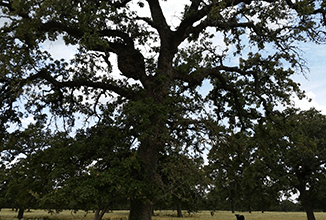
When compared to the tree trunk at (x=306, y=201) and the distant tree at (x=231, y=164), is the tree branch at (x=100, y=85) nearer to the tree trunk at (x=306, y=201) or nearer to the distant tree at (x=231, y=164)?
the distant tree at (x=231, y=164)

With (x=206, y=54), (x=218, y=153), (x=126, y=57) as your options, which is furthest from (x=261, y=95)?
(x=126, y=57)

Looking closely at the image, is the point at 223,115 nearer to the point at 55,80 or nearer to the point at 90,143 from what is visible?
the point at 90,143

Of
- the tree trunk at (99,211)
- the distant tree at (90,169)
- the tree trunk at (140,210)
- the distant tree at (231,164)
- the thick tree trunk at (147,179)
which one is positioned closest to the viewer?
the distant tree at (90,169)

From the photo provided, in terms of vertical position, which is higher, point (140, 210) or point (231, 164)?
point (231, 164)

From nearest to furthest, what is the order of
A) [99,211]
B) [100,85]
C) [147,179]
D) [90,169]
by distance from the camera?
[90,169] → [147,179] → [99,211] → [100,85]

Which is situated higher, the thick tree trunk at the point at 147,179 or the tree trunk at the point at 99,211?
the thick tree trunk at the point at 147,179

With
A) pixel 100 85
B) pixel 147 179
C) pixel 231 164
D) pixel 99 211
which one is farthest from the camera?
pixel 231 164

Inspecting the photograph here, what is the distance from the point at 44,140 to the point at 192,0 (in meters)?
10.4

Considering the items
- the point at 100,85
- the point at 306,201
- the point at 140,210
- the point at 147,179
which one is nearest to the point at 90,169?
the point at 147,179

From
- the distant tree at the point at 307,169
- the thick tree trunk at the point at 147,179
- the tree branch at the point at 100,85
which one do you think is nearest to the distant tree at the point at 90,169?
the thick tree trunk at the point at 147,179

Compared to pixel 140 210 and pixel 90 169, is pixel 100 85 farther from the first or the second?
pixel 140 210

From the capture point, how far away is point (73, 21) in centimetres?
1095

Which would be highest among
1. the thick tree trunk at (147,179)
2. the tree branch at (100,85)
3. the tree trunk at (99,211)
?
the tree branch at (100,85)

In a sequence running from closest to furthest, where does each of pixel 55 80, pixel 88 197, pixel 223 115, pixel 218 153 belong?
pixel 88 197, pixel 218 153, pixel 55 80, pixel 223 115
